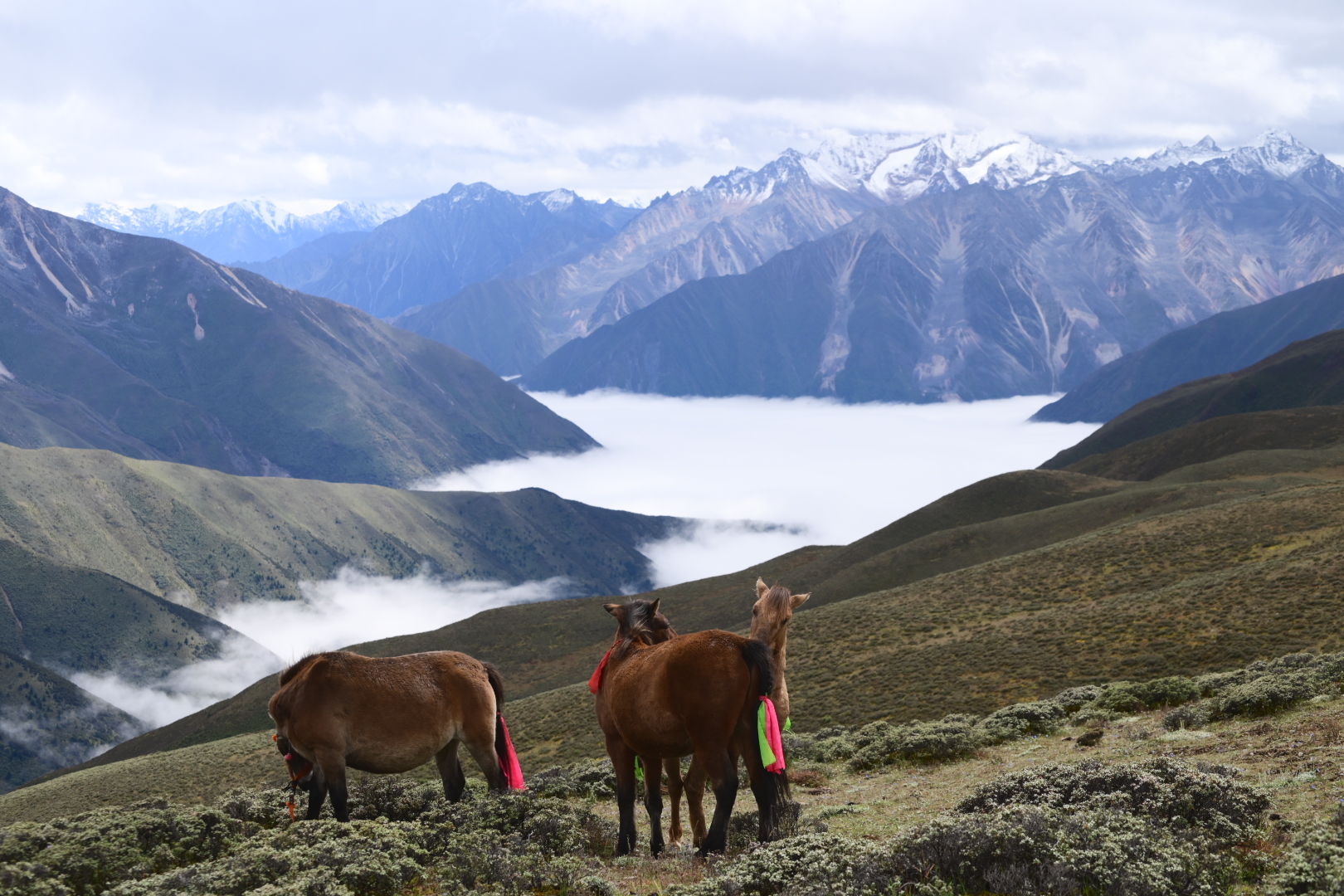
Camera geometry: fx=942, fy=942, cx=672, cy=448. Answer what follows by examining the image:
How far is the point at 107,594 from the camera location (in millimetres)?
194875

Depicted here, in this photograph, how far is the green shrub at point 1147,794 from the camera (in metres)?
10.4

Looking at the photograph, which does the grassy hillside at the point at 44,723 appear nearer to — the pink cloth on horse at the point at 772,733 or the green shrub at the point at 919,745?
the green shrub at the point at 919,745

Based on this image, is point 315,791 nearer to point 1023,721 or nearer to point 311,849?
point 311,849

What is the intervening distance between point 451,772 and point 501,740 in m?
0.88

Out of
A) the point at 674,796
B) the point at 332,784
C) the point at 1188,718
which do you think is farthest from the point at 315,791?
the point at 1188,718

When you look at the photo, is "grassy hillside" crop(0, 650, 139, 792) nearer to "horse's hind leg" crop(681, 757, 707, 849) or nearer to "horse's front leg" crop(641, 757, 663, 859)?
"horse's hind leg" crop(681, 757, 707, 849)

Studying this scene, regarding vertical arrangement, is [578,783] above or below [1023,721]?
above

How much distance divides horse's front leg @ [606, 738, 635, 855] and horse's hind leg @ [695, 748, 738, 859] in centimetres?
139

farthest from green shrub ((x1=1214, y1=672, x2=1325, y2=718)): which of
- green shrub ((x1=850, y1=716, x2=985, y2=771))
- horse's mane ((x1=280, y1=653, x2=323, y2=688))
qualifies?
horse's mane ((x1=280, y1=653, x2=323, y2=688))

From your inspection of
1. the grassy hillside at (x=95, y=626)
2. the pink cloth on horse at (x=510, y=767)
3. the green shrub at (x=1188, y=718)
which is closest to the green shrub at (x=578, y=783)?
the pink cloth on horse at (x=510, y=767)

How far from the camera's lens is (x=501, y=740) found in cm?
1498

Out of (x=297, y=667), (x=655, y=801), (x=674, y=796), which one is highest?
(x=297, y=667)

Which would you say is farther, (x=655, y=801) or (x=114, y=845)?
(x=655, y=801)

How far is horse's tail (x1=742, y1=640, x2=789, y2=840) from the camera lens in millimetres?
11391
